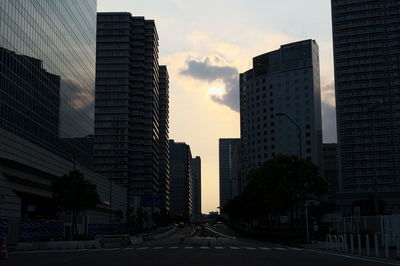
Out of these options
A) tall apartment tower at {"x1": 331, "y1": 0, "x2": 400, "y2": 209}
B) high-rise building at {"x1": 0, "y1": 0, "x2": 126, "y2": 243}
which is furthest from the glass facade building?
tall apartment tower at {"x1": 331, "y1": 0, "x2": 400, "y2": 209}

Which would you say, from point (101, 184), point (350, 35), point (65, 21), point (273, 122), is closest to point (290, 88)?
point (273, 122)

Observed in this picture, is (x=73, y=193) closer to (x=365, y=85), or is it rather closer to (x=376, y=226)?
(x=376, y=226)

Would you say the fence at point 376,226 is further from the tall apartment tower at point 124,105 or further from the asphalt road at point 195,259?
the tall apartment tower at point 124,105

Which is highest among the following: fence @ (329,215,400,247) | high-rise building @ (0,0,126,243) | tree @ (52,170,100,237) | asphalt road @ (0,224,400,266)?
high-rise building @ (0,0,126,243)

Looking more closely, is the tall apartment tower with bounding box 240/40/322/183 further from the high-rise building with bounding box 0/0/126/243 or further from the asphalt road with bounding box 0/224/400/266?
the asphalt road with bounding box 0/224/400/266

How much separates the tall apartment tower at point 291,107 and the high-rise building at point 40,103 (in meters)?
91.3

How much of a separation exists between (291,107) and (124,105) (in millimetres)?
57323

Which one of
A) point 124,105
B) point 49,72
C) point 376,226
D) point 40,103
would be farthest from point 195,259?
point 124,105

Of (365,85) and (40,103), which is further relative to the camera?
(365,85)

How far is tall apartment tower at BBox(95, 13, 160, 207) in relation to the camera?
585 feet

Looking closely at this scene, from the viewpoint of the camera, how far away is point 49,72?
82375 millimetres

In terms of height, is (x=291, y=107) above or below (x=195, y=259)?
above

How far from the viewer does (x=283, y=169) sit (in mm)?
63125

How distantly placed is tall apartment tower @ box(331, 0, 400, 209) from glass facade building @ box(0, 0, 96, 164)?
80499mm
